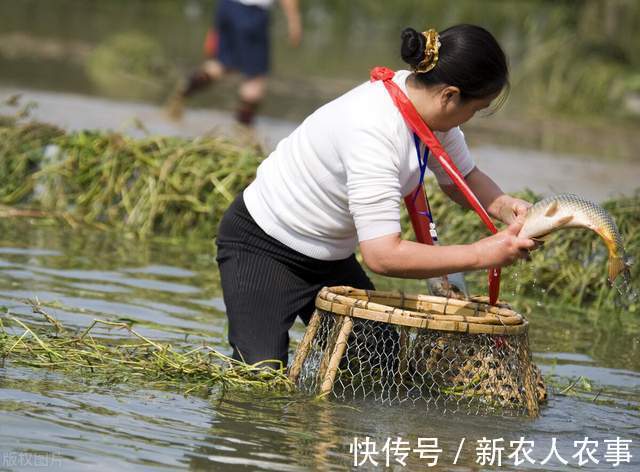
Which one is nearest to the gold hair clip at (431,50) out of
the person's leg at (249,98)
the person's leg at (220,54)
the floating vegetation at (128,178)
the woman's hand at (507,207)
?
the woman's hand at (507,207)

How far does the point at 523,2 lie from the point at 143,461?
21.7 metres

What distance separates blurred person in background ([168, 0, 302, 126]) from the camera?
10828 mm

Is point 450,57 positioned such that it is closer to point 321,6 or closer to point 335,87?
point 335,87

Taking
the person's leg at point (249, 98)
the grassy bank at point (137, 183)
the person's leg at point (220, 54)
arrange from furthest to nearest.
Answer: the person's leg at point (220, 54) < the person's leg at point (249, 98) < the grassy bank at point (137, 183)

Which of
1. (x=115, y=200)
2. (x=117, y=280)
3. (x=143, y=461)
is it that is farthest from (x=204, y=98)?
(x=143, y=461)

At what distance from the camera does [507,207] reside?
15.8ft

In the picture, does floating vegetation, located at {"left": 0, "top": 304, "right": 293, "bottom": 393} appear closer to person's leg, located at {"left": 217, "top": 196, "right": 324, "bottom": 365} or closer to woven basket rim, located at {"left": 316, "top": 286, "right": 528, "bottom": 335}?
person's leg, located at {"left": 217, "top": 196, "right": 324, "bottom": 365}

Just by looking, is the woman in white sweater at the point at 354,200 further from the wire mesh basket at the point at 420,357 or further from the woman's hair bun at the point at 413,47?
the wire mesh basket at the point at 420,357

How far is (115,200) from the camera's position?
25.6 ft

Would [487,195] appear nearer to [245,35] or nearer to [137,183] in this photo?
[137,183]

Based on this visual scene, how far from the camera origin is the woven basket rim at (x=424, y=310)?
4.37m

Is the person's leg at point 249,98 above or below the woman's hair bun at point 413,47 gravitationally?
below

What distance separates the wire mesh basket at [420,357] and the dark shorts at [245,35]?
6426mm

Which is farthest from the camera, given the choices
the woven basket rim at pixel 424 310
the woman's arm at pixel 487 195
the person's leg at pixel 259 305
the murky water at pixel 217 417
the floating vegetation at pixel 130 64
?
the floating vegetation at pixel 130 64
